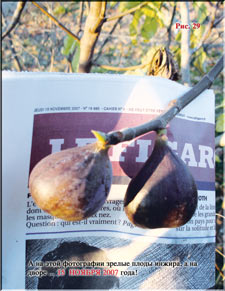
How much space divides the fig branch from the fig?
2cm

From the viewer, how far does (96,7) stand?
0.77 metres

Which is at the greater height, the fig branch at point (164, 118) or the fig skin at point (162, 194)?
the fig branch at point (164, 118)

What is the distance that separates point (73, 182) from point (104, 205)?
183 millimetres

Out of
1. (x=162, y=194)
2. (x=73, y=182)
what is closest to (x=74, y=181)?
(x=73, y=182)

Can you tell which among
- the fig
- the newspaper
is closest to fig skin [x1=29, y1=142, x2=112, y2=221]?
the fig

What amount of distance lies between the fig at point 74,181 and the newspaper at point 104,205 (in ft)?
0.48

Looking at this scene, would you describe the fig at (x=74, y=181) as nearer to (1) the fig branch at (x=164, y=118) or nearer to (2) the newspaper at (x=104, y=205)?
(1) the fig branch at (x=164, y=118)

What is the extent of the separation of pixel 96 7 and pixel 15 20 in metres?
0.30

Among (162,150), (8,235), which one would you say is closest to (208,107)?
(162,150)

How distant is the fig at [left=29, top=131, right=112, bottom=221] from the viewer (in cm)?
40

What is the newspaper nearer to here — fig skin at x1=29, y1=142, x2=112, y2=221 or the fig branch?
the fig branch

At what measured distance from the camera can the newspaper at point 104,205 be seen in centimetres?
56

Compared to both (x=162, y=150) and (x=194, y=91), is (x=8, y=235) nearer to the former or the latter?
(x=162, y=150)

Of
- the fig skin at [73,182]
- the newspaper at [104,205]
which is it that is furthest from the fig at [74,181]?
the newspaper at [104,205]
